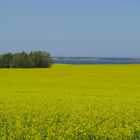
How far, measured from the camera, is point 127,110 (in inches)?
471

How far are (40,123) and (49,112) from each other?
4.84 ft

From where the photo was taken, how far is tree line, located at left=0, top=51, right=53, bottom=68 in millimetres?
57438

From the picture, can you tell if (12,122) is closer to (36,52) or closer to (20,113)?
(20,113)

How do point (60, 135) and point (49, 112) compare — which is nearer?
point (60, 135)

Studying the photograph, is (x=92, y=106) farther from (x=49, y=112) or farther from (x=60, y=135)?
(x=60, y=135)

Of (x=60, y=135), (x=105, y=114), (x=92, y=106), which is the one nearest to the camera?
(x=60, y=135)

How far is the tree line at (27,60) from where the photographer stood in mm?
57438

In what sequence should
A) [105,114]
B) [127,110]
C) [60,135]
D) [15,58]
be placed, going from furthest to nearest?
[15,58] → [127,110] → [105,114] → [60,135]

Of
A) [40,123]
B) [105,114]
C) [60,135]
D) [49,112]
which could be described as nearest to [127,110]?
[105,114]

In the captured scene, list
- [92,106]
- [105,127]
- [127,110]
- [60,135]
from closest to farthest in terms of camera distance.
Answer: [60,135]
[105,127]
[127,110]
[92,106]

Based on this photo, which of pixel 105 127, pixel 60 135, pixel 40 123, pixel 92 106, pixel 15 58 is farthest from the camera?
pixel 15 58

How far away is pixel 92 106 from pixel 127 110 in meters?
1.27

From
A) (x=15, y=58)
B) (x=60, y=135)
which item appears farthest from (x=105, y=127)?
(x=15, y=58)

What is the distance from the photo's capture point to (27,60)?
58969 millimetres
